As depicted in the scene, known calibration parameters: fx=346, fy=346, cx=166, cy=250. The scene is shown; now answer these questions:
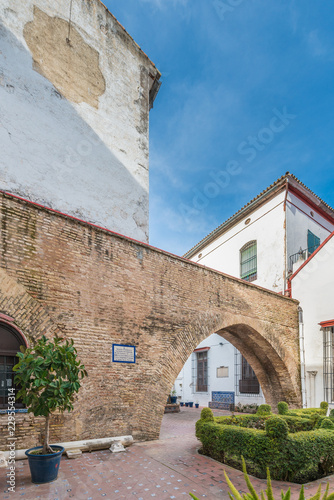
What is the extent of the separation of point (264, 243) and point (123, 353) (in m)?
9.94

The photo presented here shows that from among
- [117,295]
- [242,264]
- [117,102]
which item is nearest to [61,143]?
[117,102]

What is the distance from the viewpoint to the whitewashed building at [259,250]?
14.3 m

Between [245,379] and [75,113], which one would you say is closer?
[75,113]

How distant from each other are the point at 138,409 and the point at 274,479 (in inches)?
121

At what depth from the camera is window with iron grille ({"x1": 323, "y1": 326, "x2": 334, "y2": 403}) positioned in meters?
11.3

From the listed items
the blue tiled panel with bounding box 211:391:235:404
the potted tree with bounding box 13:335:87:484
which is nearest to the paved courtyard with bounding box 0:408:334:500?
the potted tree with bounding box 13:335:87:484

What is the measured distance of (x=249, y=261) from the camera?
16484 mm

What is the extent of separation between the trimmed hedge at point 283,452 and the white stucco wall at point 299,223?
368 inches

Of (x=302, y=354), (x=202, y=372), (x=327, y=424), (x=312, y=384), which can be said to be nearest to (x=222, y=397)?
(x=202, y=372)

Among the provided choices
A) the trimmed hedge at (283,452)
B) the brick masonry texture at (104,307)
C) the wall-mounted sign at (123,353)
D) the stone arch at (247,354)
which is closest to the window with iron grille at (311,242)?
the stone arch at (247,354)

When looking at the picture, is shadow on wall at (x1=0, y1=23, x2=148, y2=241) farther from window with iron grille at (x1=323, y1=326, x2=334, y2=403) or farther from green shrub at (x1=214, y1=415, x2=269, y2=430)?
window with iron grille at (x1=323, y1=326, x2=334, y2=403)

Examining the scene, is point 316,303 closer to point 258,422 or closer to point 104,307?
point 258,422

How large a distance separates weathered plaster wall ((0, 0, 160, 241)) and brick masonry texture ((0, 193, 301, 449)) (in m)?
2.79

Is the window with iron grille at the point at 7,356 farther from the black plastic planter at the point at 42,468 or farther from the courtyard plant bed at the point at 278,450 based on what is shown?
the courtyard plant bed at the point at 278,450
